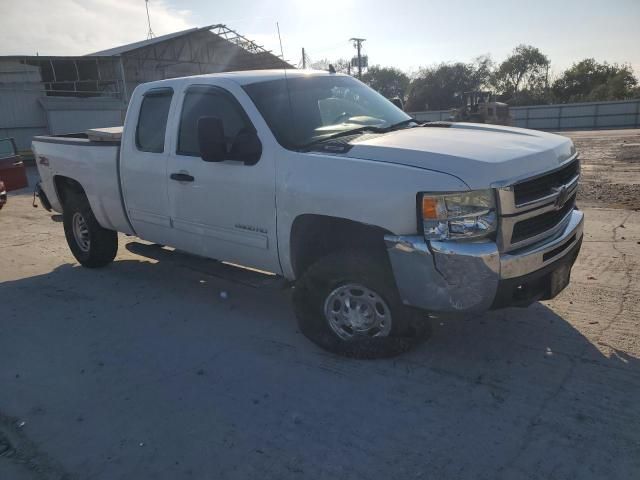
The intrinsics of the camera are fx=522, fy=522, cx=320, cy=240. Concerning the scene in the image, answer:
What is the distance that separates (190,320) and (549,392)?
3.00 meters

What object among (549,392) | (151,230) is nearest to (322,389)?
(549,392)

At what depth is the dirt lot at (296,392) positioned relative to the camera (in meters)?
2.77

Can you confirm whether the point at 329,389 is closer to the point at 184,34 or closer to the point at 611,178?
the point at 611,178

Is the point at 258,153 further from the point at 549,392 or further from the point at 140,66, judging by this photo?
the point at 140,66

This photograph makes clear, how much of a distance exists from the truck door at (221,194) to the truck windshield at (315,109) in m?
0.20

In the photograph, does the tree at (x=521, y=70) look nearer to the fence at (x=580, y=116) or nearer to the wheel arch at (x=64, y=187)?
the fence at (x=580, y=116)

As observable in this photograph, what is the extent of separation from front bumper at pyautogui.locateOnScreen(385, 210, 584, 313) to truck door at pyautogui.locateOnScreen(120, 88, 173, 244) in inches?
101

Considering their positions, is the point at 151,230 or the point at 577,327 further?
the point at 151,230

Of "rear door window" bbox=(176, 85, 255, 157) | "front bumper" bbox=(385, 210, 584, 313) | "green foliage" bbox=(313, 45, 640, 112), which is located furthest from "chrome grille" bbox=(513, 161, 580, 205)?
"green foliage" bbox=(313, 45, 640, 112)

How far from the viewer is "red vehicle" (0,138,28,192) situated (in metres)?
12.6

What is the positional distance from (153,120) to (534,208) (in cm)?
358

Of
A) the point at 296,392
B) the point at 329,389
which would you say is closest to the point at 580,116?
the point at 329,389

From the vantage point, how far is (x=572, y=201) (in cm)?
391

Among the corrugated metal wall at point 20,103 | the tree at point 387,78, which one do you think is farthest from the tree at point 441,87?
the corrugated metal wall at point 20,103
